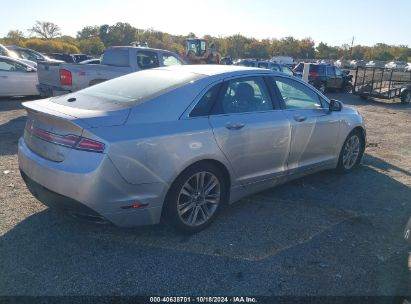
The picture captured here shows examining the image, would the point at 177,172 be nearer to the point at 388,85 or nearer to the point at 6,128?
the point at 6,128

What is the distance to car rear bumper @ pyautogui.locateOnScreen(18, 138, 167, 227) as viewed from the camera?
2.99m

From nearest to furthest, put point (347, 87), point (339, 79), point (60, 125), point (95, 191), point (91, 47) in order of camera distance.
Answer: point (95, 191)
point (60, 125)
point (339, 79)
point (347, 87)
point (91, 47)

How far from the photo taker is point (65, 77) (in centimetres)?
939

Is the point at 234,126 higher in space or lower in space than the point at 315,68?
lower

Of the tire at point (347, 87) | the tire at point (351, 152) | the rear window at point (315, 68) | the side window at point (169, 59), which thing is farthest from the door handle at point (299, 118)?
the tire at point (347, 87)

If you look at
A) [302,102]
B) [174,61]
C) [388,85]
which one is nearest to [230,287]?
[302,102]

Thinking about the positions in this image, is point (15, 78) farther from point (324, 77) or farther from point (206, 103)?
point (324, 77)

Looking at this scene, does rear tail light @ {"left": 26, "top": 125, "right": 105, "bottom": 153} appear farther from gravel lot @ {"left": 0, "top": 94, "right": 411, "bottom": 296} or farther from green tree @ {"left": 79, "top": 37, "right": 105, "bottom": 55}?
green tree @ {"left": 79, "top": 37, "right": 105, "bottom": 55}

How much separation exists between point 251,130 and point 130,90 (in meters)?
1.32

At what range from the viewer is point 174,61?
35.8ft

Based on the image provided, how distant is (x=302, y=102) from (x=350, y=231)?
1.75 metres

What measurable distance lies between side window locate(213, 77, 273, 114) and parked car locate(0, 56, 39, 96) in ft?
32.8

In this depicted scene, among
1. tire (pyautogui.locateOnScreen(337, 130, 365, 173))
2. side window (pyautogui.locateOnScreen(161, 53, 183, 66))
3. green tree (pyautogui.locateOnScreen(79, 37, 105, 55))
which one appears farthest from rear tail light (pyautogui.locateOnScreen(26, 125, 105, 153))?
green tree (pyautogui.locateOnScreen(79, 37, 105, 55))

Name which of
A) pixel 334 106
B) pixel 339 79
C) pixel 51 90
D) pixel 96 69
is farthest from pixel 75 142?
pixel 339 79
